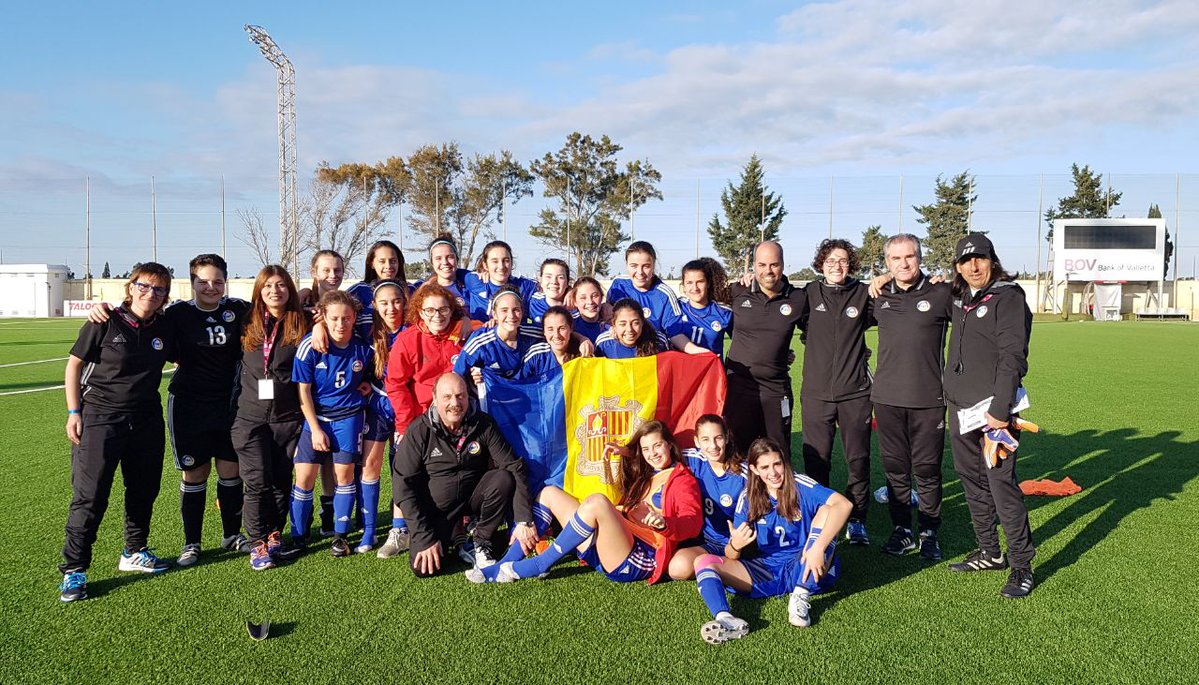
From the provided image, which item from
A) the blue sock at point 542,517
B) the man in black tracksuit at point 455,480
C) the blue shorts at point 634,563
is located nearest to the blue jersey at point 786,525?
the blue shorts at point 634,563

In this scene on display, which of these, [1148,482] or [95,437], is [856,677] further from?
[1148,482]

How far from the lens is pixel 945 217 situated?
44.8 metres

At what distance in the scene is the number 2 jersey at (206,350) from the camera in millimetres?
4461

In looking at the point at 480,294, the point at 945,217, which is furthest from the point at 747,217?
the point at 480,294

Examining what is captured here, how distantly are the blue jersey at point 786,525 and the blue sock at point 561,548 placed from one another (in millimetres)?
875

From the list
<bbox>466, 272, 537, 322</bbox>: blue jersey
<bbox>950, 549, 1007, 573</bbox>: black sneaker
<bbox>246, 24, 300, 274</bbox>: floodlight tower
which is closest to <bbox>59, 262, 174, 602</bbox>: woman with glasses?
<bbox>466, 272, 537, 322</bbox>: blue jersey

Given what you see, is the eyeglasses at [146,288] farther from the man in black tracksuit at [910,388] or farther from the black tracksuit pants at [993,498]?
the black tracksuit pants at [993,498]

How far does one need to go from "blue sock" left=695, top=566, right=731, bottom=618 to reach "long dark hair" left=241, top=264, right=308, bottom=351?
284 centimetres

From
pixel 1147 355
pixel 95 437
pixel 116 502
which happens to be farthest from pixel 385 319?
pixel 1147 355

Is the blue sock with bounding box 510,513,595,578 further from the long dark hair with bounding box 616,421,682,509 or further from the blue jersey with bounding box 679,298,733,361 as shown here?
the blue jersey with bounding box 679,298,733,361

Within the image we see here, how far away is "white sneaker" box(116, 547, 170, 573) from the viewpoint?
14.3 feet

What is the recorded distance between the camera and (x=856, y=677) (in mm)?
3139

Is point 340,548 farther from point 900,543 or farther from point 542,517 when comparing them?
point 900,543

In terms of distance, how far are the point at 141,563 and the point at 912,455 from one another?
4731 millimetres
